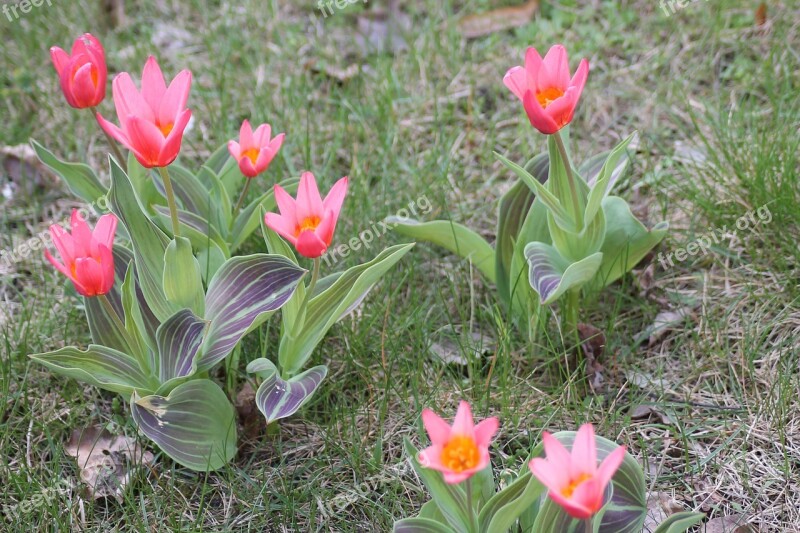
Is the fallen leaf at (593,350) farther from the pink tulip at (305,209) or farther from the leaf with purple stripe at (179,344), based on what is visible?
the leaf with purple stripe at (179,344)

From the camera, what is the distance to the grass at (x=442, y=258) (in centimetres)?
193

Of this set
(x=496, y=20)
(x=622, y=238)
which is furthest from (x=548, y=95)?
(x=496, y=20)

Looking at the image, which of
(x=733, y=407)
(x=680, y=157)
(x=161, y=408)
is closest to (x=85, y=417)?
(x=161, y=408)

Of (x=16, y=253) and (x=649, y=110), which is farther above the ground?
(x=16, y=253)

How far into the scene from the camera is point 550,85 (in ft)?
6.18

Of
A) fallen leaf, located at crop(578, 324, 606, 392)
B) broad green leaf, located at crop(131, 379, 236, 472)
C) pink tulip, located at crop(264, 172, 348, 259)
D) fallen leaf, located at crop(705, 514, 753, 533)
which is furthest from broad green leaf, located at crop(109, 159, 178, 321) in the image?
fallen leaf, located at crop(705, 514, 753, 533)

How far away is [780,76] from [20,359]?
264 cm

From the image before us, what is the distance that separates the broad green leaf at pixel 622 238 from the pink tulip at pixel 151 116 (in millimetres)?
1091

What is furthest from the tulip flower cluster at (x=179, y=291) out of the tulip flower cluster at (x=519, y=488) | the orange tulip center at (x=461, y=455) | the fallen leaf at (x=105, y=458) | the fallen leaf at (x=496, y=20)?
the fallen leaf at (x=496, y=20)

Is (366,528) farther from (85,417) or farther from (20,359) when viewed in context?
(20,359)

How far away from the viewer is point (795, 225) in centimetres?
238

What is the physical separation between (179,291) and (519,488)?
2.92 ft

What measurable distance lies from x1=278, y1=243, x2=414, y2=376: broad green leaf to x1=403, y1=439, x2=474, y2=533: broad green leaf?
48cm

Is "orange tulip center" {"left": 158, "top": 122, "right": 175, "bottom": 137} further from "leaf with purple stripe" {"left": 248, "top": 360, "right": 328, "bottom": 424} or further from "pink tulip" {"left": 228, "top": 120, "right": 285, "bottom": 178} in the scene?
"leaf with purple stripe" {"left": 248, "top": 360, "right": 328, "bottom": 424}
